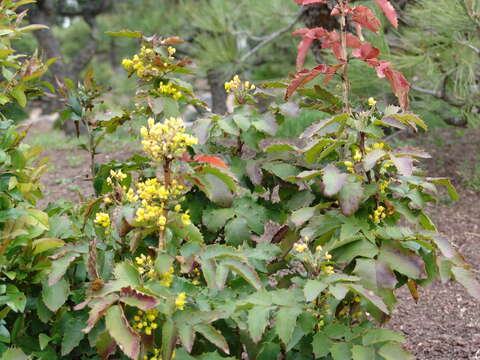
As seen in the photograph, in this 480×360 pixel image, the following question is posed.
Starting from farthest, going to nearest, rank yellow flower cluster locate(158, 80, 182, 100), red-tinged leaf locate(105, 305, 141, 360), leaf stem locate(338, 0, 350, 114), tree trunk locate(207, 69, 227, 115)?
tree trunk locate(207, 69, 227, 115) → yellow flower cluster locate(158, 80, 182, 100) → leaf stem locate(338, 0, 350, 114) → red-tinged leaf locate(105, 305, 141, 360)

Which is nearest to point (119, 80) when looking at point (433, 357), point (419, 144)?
point (419, 144)

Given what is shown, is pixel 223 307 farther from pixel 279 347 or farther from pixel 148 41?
pixel 148 41

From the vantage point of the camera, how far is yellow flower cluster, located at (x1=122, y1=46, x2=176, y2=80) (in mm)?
1506

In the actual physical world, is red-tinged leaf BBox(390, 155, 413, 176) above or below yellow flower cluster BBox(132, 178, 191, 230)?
above

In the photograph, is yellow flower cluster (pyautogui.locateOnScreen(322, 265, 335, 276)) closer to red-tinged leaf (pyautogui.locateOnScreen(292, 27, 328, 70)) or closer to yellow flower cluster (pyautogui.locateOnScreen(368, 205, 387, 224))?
yellow flower cluster (pyautogui.locateOnScreen(368, 205, 387, 224))

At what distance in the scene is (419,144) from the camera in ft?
15.9

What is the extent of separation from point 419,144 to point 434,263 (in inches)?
144

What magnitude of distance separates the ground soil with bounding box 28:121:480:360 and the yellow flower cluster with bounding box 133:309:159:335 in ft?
2.03

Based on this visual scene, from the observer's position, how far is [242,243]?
4.62ft

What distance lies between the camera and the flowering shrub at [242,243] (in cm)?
112

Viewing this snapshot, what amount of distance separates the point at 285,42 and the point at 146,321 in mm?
5590

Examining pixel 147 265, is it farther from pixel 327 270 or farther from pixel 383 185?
pixel 383 185

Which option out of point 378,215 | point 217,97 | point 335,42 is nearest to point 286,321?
point 378,215

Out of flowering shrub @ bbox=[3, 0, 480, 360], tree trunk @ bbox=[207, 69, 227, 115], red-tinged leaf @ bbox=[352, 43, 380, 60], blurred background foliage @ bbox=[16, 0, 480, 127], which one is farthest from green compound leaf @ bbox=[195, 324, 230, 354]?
tree trunk @ bbox=[207, 69, 227, 115]
